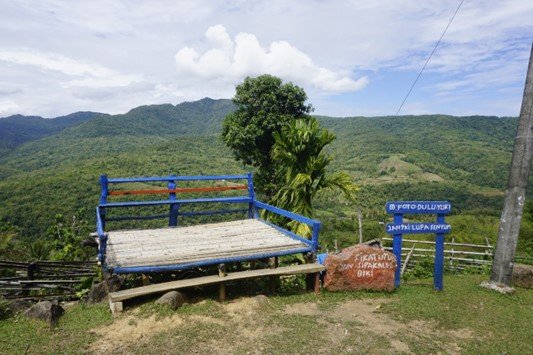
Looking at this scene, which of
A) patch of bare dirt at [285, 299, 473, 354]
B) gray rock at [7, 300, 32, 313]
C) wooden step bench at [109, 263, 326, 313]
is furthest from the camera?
gray rock at [7, 300, 32, 313]

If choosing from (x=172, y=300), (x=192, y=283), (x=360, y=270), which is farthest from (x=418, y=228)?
(x=172, y=300)

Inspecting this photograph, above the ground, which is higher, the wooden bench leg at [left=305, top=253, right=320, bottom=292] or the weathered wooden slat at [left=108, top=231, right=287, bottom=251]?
the weathered wooden slat at [left=108, top=231, right=287, bottom=251]

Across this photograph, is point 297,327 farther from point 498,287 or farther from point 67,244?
point 67,244

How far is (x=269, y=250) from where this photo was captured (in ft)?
23.2

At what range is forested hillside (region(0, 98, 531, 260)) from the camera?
58.1 meters

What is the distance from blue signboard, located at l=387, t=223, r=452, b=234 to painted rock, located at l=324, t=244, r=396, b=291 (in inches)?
25.1

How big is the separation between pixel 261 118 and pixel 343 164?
118916mm

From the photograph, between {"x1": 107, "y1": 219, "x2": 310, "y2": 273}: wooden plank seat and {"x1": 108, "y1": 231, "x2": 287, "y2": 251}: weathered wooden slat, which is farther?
{"x1": 108, "y1": 231, "x2": 287, "y2": 251}: weathered wooden slat

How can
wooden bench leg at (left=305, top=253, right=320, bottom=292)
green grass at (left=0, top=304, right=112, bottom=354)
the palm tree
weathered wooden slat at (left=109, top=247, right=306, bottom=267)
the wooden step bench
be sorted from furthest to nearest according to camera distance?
the palm tree, wooden bench leg at (left=305, top=253, right=320, bottom=292), weathered wooden slat at (left=109, top=247, right=306, bottom=267), the wooden step bench, green grass at (left=0, top=304, right=112, bottom=354)

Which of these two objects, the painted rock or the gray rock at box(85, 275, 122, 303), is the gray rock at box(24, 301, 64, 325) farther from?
the painted rock

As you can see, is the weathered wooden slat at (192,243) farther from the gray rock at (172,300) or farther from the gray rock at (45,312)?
the gray rock at (45,312)

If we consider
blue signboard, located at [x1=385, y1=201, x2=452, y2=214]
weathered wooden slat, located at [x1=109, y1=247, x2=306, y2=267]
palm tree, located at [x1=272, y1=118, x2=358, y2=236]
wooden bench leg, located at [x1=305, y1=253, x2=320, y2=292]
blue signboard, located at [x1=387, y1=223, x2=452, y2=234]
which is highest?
palm tree, located at [x1=272, y1=118, x2=358, y2=236]

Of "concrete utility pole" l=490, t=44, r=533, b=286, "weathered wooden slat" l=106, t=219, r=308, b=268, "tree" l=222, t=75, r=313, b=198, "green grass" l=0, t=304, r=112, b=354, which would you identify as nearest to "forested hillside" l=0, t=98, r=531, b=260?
"tree" l=222, t=75, r=313, b=198

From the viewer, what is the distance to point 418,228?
777cm
